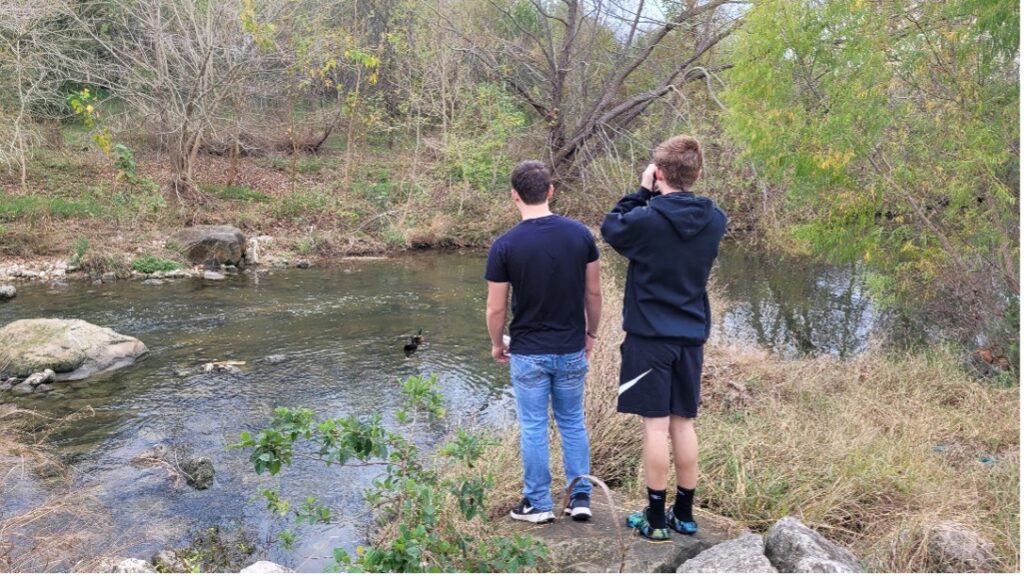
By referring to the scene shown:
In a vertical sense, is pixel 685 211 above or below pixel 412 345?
above

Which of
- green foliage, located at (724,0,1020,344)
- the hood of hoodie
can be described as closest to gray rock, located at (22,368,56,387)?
the hood of hoodie

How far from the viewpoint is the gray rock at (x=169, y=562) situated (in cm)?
486

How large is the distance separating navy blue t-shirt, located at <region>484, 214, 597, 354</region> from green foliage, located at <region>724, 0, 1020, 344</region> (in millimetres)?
5562

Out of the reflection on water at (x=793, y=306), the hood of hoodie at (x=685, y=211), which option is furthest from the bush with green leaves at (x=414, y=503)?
the reflection on water at (x=793, y=306)

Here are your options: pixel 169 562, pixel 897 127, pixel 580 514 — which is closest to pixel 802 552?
Result: pixel 580 514

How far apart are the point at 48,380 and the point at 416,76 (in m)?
12.1

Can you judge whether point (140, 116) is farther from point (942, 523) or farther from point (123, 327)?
point (942, 523)

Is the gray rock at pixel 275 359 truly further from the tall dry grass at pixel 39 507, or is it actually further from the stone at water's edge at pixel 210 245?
the stone at water's edge at pixel 210 245

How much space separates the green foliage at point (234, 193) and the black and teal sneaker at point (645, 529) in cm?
1704

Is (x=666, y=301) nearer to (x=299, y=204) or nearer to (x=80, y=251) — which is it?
(x=80, y=251)

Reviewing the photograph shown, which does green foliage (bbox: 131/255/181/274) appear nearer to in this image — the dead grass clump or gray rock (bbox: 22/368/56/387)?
gray rock (bbox: 22/368/56/387)

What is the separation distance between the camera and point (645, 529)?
12.1 ft

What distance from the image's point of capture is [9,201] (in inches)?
621

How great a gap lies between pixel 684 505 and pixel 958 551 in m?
1.18
